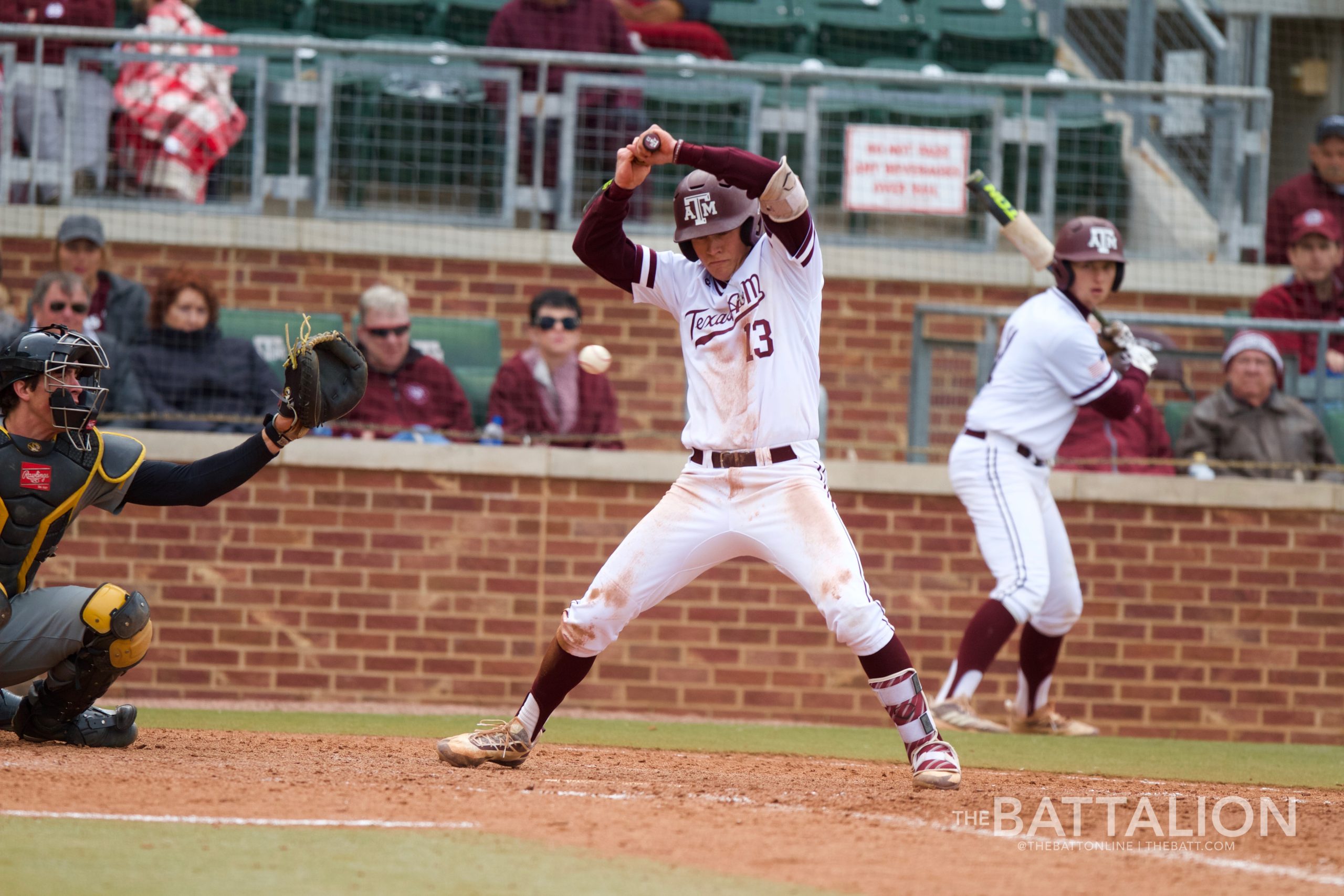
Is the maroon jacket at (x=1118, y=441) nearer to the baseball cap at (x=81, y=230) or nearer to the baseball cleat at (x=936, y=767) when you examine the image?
the baseball cleat at (x=936, y=767)

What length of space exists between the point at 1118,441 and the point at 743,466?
4215 mm

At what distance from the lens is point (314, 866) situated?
3.42 metres

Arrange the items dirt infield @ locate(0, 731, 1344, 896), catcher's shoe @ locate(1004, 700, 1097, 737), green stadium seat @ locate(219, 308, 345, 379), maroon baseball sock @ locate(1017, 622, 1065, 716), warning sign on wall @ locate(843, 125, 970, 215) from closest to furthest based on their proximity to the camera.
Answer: dirt infield @ locate(0, 731, 1344, 896) → maroon baseball sock @ locate(1017, 622, 1065, 716) → catcher's shoe @ locate(1004, 700, 1097, 737) → green stadium seat @ locate(219, 308, 345, 379) → warning sign on wall @ locate(843, 125, 970, 215)

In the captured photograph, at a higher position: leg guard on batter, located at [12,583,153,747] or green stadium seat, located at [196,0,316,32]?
green stadium seat, located at [196,0,316,32]

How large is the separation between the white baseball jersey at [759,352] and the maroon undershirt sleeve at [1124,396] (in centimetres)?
218

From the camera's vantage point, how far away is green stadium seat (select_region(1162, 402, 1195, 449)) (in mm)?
Result: 8664

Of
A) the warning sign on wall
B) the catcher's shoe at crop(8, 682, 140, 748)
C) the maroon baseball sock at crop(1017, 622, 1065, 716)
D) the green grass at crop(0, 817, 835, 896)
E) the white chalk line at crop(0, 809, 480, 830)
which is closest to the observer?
the green grass at crop(0, 817, 835, 896)

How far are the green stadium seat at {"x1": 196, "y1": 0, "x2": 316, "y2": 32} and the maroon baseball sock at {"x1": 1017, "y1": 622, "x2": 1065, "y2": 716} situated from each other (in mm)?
6431

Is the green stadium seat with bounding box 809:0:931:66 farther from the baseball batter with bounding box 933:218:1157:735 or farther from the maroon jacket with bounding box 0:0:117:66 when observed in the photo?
the maroon jacket with bounding box 0:0:117:66

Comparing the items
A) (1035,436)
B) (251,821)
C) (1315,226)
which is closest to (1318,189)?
(1315,226)

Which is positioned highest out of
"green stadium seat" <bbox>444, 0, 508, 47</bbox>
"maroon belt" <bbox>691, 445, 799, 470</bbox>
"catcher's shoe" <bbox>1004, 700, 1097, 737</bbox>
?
"green stadium seat" <bbox>444, 0, 508, 47</bbox>

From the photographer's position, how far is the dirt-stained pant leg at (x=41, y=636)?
4930mm

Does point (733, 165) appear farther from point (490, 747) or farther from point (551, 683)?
point (490, 747)

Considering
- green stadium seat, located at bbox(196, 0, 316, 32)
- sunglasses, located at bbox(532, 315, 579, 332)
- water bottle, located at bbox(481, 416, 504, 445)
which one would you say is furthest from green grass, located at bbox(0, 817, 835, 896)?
green stadium seat, located at bbox(196, 0, 316, 32)
